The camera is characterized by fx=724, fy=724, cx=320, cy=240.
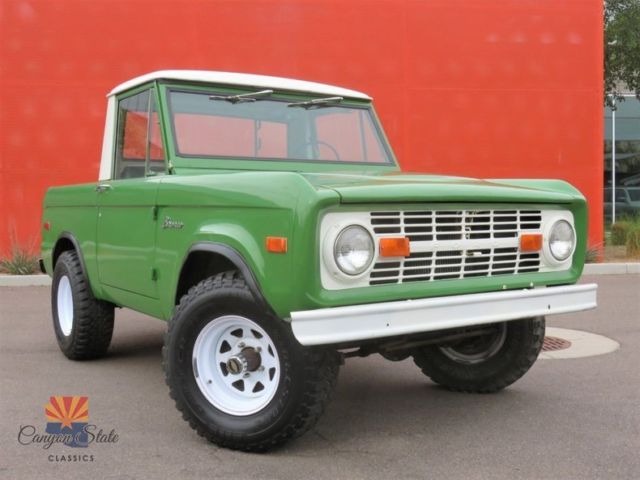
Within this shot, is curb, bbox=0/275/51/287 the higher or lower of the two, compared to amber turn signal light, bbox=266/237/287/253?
lower

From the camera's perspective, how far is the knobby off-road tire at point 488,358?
4.31 meters

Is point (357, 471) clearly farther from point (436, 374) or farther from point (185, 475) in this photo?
point (436, 374)

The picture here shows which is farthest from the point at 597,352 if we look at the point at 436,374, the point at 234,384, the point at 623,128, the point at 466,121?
the point at 623,128

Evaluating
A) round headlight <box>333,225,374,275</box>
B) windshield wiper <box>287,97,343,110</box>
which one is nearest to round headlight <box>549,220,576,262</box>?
round headlight <box>333,225,374,275</box>

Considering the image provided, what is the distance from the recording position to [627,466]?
10.8 ft

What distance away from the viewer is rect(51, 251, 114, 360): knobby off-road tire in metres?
5.20

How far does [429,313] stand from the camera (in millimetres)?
3213

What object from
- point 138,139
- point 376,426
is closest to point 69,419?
point 376,426

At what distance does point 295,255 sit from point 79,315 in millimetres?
2741

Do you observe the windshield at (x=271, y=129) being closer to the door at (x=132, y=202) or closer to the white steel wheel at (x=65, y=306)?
the door at (x=132, y=202)

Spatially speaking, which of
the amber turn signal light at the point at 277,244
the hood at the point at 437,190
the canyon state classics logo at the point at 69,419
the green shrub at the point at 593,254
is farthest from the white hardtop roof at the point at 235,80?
the green shrub at the point at 593,254

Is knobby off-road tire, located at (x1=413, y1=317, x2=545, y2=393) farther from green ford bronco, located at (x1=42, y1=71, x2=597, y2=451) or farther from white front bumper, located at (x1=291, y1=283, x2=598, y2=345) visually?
white front bumper, located at (x1=291, y1=283, x2=598, y2=345)

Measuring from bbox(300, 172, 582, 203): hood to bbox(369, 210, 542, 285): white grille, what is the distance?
0.26 feet

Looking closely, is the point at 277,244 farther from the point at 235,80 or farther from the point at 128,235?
the point at 235,80
